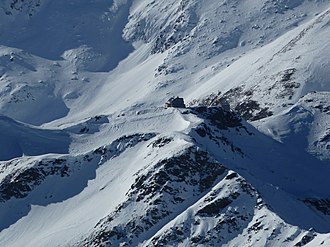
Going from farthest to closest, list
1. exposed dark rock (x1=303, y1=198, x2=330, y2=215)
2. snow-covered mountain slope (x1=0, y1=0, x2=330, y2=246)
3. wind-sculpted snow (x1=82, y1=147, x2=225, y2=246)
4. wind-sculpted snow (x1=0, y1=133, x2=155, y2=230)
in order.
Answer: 1. wind-sculpted snow (x1=0, y1=133, x2=155, y2=230)
2. exposed dark rock (x1=303, y1=198, x2=330, y2=215)
3. wind-sculpted snow (x1=82, y1=147, x2=225, y2=246)
4. snow-covered mountain slope (x1=0, y1=0, x2=330, y2=246)

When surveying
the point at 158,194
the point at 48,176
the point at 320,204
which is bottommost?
the point at 320,204

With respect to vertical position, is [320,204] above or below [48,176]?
below

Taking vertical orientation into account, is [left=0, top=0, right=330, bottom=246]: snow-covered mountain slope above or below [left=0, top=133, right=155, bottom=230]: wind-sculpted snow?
below

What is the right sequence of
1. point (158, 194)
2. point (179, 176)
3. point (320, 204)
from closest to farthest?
point (158, 194) < point (179, 176) < point (320, 204)

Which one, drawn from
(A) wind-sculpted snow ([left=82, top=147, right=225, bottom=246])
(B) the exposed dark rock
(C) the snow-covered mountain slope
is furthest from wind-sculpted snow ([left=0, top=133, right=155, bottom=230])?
(B) the exposed dark rock

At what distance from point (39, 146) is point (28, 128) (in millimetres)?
7294

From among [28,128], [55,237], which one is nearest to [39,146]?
[28,128]

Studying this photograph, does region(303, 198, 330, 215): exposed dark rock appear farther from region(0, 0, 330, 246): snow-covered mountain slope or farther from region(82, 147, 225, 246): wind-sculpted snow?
region(82, 147, 225, 246): wind-sculpted snow

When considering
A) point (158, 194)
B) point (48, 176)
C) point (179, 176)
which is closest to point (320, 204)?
point (179, 176)

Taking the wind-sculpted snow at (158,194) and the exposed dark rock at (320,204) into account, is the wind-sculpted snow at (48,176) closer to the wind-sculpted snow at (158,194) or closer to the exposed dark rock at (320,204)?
the wind-sculpted snow at (158,194)

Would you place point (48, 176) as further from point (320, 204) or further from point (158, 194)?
point (320, 204)

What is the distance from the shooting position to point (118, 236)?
114188 mm

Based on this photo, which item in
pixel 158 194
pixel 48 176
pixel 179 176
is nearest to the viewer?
pixel 158 194

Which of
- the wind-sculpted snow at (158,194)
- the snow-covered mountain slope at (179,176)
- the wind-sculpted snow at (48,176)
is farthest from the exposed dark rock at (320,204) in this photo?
the wind-sculpted snow at (48,176)
